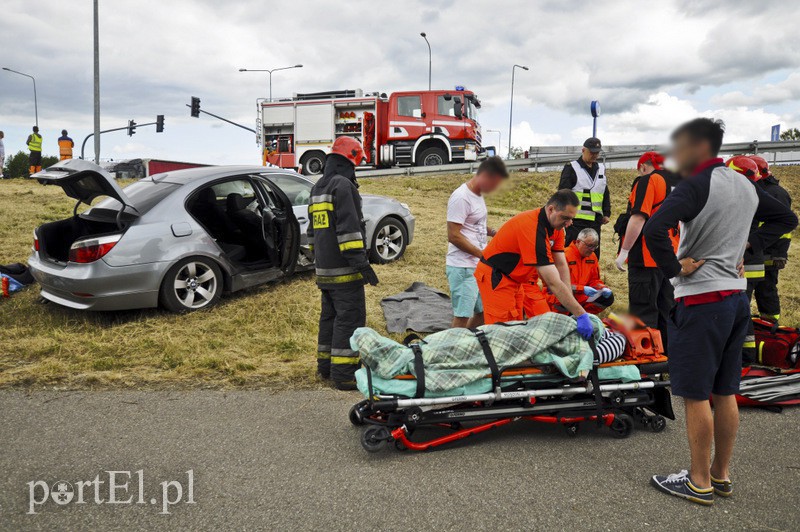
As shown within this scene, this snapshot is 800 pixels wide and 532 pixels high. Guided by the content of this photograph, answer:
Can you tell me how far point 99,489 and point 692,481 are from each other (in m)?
2.87

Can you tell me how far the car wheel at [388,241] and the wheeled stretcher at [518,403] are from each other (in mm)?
4491

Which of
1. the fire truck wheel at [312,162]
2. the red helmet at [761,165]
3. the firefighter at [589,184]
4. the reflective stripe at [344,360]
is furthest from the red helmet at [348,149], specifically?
the fire truck wheel at [312,162]

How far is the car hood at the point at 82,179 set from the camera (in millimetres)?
5363

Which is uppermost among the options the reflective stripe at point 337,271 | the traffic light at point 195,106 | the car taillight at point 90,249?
the traffic light at point 195,106

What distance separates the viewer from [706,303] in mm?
2893

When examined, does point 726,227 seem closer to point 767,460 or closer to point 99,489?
point 767,460

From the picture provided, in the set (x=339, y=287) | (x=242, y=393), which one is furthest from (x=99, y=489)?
(x=339, y=287)

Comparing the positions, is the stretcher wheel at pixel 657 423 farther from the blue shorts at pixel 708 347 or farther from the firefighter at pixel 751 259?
the firefighter at pixel 751 259

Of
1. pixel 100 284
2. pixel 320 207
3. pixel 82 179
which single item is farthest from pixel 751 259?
pixel 82 179

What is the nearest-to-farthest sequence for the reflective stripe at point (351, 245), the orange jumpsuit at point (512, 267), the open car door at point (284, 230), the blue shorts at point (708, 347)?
1. the blue shorts at point (708, 347)
2. the orange jumpsuit at point (512, 267)
3. the reflective stripe at point (351, 245)
4. the open car door at point (284, 230)

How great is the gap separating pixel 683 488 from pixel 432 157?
16551 millimetres

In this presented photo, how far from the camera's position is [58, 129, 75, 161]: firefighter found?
1979cm

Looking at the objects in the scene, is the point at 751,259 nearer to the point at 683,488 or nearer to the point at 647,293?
the point at 647,293

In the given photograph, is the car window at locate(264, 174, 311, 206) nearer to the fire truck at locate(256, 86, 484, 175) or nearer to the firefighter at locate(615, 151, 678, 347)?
the firefighter at locate(615, 151, 678, 347)
